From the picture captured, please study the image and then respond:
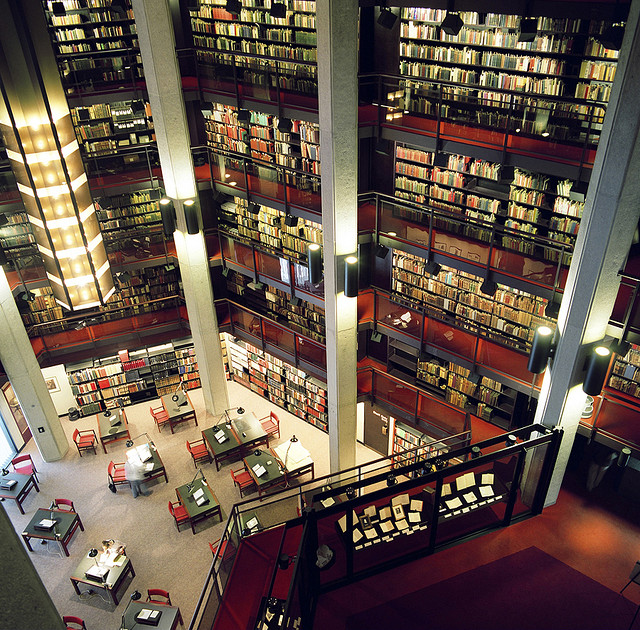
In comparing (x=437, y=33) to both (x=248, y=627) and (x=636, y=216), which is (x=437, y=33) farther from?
(x=248, y=627)

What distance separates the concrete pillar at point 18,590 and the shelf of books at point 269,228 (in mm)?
8570

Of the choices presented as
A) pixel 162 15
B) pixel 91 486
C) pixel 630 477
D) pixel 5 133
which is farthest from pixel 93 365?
pixel 630 477

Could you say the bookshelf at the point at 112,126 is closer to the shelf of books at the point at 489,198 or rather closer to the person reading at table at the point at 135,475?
the shelf of books at the point at 489,198

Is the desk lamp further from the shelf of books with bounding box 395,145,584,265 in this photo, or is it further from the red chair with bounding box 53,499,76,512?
the shelf of books with bounding box 395,145,584,265

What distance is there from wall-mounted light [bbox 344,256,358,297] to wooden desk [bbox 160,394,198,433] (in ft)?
17.2

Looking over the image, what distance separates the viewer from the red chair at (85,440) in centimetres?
1097

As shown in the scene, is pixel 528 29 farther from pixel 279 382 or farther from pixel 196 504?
pixel 196 504

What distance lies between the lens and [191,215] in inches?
378

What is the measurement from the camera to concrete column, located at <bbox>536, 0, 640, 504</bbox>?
4.86 metres

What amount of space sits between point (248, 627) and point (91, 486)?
17.8 feet

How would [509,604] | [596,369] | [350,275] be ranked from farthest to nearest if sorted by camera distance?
[350,275] < [509,604] < [596,369]

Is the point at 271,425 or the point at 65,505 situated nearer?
the point at 65,505

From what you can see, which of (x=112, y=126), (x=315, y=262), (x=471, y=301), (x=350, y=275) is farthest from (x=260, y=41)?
(x=471, y=301)

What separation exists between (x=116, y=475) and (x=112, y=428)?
1.32 metres
